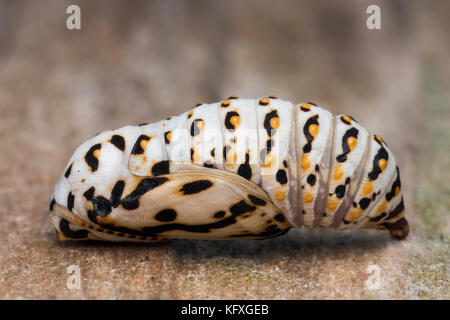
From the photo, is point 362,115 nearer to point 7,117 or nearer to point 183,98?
A: point 183,98

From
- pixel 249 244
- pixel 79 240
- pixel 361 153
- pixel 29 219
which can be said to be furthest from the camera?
pixel 29 219

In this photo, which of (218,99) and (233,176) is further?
(218,99)

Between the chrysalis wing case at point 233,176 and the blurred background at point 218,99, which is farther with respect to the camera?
the blurred background at point 218,99

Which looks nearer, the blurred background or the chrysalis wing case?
the chrysalis wing case

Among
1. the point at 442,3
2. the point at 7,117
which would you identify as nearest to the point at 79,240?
the point at 7,117
